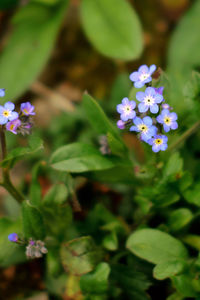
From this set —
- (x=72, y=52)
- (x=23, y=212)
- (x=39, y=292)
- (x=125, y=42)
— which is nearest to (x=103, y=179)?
(x=23, y=212)

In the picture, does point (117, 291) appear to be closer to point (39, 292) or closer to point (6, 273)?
point (39, 292)

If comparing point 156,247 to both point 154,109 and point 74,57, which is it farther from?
point 74,57

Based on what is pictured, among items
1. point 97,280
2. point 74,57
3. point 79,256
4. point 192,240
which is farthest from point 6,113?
point 74,57

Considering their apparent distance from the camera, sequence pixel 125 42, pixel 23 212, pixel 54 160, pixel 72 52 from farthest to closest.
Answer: pixel 72 52, pixel 125 42, pixel 54 160, pixel 23 212

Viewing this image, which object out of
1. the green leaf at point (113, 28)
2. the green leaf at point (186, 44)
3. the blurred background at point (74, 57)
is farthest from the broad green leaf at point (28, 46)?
the green leaf at point (186, 44)

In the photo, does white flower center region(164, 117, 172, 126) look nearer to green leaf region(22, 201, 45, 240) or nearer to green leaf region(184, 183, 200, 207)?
green leaf region(184, 183, 200, 207)

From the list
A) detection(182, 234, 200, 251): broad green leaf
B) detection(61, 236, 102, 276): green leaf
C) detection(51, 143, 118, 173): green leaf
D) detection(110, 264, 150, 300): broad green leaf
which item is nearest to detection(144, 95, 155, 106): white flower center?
detection(51, 143, 118, 173): green leaf
